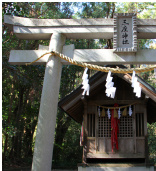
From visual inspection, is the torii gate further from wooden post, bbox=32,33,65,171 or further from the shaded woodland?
the shaded woodland

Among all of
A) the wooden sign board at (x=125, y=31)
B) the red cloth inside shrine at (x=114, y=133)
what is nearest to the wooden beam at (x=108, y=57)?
the wooden sign board at (x=125, y=31)

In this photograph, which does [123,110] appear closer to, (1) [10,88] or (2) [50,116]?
(2) [50,116]

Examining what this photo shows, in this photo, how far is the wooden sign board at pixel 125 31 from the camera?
18.1 ft

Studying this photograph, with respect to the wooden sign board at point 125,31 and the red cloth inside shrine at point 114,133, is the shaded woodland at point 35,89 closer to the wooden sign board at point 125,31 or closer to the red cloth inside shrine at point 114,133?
the red cloth inside shrine at point 114,133

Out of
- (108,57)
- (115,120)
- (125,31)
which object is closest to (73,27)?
(108,57)

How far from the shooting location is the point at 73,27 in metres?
5.70

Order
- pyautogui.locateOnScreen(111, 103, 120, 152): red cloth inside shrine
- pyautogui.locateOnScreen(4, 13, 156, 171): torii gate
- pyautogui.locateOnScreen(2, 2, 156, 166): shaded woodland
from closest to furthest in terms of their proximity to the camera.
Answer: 1. pyautogui.locateOnScreen(4, 13, 156, 171): torii gate
2. pyautogui.locateOnScreen(111, 103, 120, 152): red cloth inside shrine
3. pyautogui.locateOnScreen(2, 2, 156, 166): shaded woodland

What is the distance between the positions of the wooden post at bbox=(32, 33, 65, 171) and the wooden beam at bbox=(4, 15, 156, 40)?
46 cm

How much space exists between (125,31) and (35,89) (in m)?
6.06

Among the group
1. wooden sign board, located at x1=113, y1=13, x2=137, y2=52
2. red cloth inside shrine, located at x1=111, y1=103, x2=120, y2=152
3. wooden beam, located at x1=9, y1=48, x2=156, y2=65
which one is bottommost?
red cloth inside shrine, located at x1=111, y1=103, x2=120, y2=152

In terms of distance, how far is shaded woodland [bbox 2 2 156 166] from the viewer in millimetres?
10906

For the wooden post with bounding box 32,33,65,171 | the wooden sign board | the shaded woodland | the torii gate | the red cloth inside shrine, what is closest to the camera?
the wooden post with bounding box 32,33,65,171

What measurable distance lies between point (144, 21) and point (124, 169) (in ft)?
14.8

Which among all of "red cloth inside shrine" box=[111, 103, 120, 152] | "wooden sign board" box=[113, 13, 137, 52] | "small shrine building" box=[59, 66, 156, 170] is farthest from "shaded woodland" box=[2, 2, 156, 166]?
"wooden sign board" box=[113, 13, 137, 52]
